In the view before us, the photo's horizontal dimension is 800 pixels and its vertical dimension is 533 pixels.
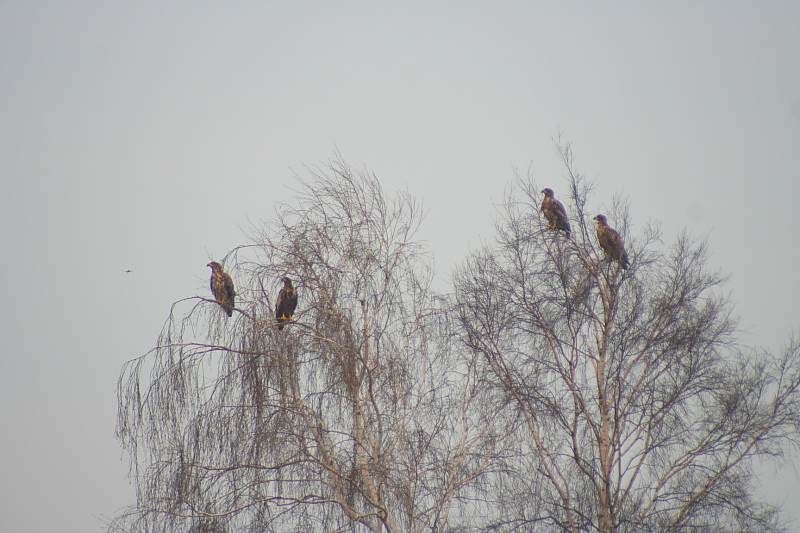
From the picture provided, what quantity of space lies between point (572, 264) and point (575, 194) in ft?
2.83

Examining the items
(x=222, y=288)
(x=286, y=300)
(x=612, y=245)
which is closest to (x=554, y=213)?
(x=612, y=245)

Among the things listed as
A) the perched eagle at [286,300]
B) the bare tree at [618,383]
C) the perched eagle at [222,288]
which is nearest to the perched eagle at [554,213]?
the bare tree at [618,383]

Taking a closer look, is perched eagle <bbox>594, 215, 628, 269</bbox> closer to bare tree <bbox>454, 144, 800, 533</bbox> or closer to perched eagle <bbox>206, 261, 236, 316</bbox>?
bare tree <bbox>454, 144, 800, 533</bbox>

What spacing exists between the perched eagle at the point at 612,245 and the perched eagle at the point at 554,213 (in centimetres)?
39

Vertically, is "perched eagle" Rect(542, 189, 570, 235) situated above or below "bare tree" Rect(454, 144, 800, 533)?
above

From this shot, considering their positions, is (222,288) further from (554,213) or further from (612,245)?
(612,245)

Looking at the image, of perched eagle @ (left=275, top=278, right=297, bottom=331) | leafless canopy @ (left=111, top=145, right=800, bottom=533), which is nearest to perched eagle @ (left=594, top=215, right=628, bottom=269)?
leafless canopy @ (left=111, top=145, right=800, bottom=533)

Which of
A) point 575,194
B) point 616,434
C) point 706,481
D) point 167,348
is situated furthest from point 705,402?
point 167,348

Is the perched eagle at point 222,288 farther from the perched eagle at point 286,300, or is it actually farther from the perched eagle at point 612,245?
the perched eagle at point 612,245

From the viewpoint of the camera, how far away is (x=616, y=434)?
730cm

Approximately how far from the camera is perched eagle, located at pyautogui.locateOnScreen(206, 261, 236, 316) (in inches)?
242

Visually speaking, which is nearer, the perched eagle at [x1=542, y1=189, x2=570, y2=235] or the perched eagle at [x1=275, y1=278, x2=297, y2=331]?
the perched eagle at [x1=275, y1=278, x2=297, y2=331]

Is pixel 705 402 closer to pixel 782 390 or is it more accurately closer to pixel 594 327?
pixel 782 390

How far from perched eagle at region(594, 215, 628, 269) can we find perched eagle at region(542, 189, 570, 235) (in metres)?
0.39
